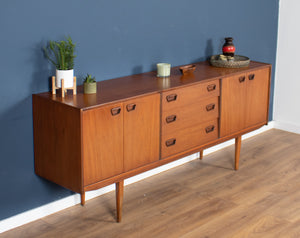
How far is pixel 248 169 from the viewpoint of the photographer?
374cm

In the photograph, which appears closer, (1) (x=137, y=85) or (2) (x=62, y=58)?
(2) (x=62, y=58)

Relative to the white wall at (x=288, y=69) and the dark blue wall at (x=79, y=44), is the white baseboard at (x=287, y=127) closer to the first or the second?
the white wall at (x=288, y=69)

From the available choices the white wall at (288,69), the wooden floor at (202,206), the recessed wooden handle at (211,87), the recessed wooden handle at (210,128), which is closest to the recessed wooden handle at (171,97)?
the recessed wooden handle at (211,87)

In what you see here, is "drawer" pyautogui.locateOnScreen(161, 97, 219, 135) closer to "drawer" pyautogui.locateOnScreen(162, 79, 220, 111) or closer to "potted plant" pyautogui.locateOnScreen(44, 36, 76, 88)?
"drawer" pyautogui.locateOnScreen(162, 79, 220, 111)

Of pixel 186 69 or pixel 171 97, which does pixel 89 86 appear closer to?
pixel 171 97

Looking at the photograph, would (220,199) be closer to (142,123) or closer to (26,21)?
(142,123)

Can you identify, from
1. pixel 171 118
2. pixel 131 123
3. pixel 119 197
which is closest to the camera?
pixel 131 123

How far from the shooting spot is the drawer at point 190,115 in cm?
299

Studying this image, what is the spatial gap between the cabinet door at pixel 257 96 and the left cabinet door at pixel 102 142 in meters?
1.23

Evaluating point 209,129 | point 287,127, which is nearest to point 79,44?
point 209,129

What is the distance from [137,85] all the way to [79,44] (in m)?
0.42

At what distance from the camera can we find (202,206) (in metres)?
3.16

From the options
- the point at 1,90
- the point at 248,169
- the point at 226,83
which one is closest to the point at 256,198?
the point at 248,169

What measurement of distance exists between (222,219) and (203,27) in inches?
58.0
